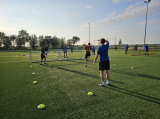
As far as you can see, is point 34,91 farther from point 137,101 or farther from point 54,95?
point 137,101

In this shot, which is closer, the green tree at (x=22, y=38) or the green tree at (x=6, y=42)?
the green tree at (x=6, y=42)

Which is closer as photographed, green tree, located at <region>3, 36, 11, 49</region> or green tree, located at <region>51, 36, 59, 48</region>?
green tree, located at <region>3, 36, 11, 49</region>

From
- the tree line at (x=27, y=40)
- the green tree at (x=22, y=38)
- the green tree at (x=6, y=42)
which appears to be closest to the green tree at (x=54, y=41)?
the tree line at (x=27, y=40)

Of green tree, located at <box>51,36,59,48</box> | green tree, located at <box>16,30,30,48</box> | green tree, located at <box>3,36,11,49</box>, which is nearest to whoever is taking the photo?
green tree, located at <box>3,36,11,49</box>

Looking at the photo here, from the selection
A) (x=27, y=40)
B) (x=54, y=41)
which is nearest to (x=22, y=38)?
(x=27, y=40)

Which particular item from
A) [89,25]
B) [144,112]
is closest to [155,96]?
[144,112]

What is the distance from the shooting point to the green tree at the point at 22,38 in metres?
68.7

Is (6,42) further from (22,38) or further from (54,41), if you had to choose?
(54,41)

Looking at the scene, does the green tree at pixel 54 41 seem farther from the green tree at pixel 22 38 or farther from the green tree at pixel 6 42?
the green tree at pixel 6 42

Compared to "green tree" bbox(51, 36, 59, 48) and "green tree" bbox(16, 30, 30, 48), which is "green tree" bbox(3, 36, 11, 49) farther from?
"green tree" bbox(51, 36, 59, 48)

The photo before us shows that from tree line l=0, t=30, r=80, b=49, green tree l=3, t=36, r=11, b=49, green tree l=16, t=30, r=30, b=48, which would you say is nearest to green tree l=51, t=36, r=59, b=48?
tree line l=0, t=30, r=80, b=49

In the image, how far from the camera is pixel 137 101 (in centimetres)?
340

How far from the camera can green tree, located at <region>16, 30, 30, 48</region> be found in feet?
225

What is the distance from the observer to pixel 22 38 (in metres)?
70.9
